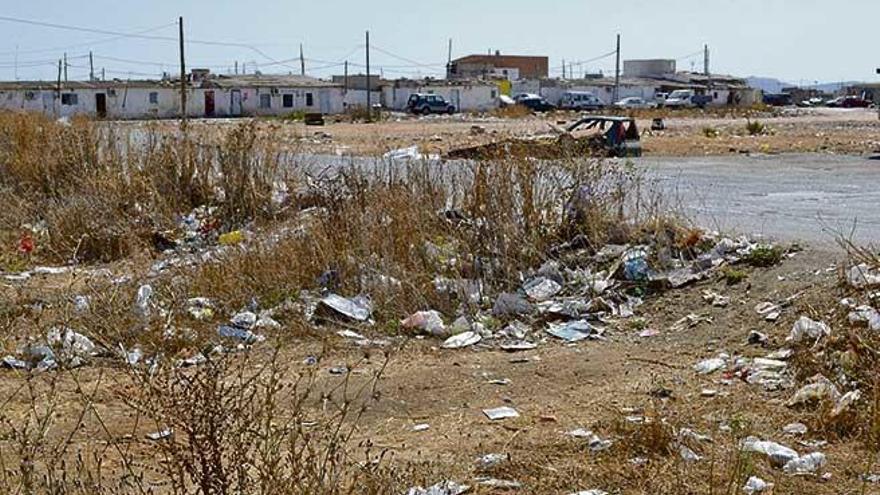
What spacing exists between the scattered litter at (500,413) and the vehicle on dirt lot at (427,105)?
2303 inches

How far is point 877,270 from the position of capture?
7.20m

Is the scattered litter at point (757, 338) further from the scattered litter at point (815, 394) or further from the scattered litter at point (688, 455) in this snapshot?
the scattered litter at point (688, 455)

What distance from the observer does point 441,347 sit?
296 inches

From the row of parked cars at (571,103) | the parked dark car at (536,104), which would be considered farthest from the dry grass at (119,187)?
the parked dark car at (536,104)

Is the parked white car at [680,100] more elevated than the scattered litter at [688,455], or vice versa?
the parked white car at [680,100]

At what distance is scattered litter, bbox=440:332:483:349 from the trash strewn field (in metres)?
0.02

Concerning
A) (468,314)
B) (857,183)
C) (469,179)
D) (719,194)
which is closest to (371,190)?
(469,179)

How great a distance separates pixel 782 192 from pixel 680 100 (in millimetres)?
62542

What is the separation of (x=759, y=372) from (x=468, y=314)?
8.22ft

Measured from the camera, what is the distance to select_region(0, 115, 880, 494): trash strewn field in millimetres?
4539

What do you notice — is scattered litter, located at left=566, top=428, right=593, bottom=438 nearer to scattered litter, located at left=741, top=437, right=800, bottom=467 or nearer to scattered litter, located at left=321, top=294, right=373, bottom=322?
scattered litter, located at left=741, top=437, right=800, bottom=467

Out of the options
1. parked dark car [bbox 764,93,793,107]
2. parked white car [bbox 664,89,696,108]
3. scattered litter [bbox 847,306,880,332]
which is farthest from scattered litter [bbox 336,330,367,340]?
parked dark car [bbox 764,93,793,107]

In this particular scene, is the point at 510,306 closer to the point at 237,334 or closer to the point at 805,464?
the point at 237,334

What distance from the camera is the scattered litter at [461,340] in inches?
296
